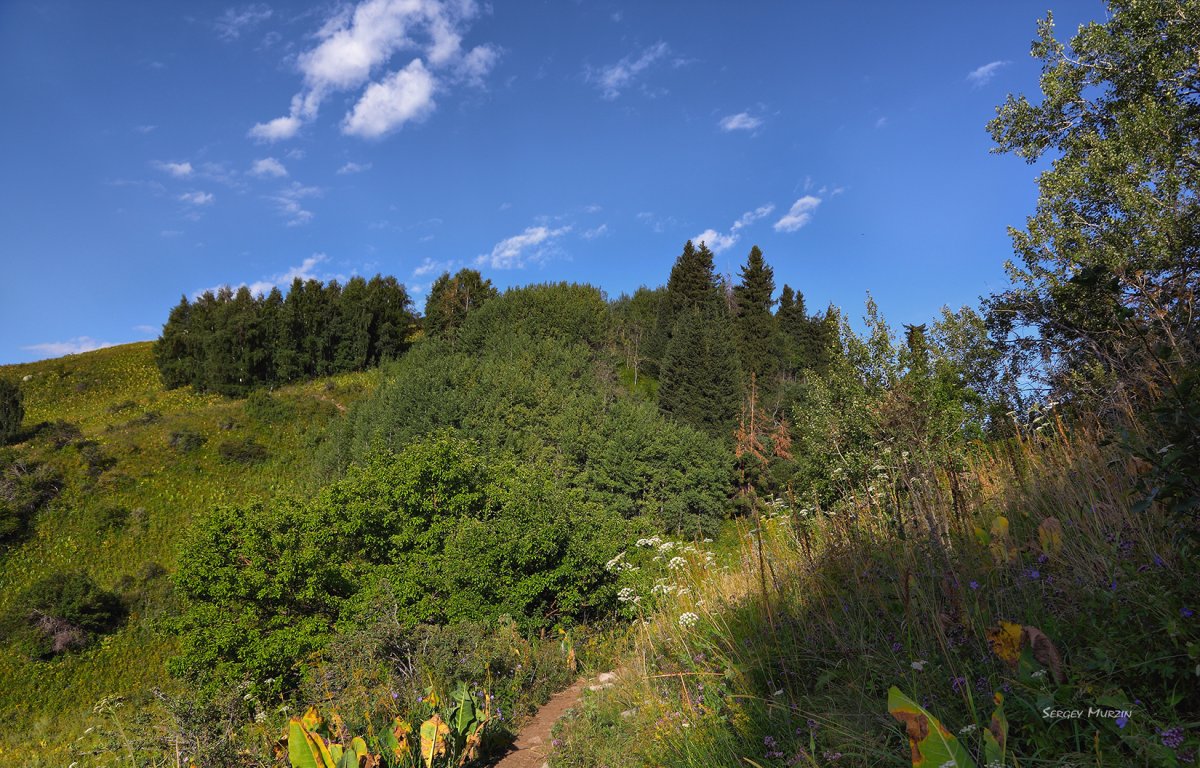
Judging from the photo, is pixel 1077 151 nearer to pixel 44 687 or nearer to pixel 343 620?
pixel 343 620

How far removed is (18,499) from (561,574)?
2868 centimetres

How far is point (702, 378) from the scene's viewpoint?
37.7 meters

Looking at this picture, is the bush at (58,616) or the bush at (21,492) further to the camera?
the bush at (21,492)

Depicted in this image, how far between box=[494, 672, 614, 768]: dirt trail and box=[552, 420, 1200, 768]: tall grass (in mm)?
766

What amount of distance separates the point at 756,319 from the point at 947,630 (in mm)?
47258

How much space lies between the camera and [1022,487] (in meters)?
3.62

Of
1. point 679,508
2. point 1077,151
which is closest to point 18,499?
point 679,508

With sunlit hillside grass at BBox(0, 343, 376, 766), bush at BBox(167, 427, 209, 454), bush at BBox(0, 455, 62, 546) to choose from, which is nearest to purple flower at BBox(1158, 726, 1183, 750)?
Result: sunlit hillside grass at BBox(0, 343, 376, 766)

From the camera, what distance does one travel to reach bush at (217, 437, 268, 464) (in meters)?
31.7

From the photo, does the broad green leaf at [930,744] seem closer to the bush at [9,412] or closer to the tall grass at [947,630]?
the tall grass at [947,630]

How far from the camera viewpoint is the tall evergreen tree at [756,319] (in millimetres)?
43875

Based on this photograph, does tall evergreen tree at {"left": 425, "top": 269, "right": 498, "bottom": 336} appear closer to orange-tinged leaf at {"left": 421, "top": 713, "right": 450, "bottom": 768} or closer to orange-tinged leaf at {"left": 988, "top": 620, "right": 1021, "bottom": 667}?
orange-tinged leaf at {"left": 421, "top": 713, "right": 450, "bottom": 768}

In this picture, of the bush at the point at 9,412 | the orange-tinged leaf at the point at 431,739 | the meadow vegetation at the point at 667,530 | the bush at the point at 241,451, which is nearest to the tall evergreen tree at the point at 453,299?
the meadow vegetation at the point at 667,530

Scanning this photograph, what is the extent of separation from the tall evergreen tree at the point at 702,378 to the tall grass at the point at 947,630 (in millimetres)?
31512
